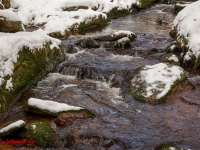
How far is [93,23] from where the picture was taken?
15539mm

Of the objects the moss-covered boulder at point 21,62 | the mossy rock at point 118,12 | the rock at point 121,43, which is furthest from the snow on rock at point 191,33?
the mossy rock at point 118,12

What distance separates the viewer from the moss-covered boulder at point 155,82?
714 centimetres

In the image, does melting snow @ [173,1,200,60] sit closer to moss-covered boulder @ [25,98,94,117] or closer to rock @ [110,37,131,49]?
rock @ [110,37,131,49]

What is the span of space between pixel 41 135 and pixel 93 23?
1128 cm

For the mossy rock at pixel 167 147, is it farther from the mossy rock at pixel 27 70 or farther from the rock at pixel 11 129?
the mossy rock at pixel 27 70

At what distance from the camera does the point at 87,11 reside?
51.9 ft

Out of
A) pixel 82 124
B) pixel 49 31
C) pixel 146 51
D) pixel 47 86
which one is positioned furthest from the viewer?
pixel 49 31

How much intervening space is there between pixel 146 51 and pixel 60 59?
3.64m

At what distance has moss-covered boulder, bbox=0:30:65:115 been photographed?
6820 mm

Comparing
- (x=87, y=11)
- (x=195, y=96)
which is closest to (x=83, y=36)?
(x=87, y=11)

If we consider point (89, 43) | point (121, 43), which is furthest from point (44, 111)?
point (121, 43)

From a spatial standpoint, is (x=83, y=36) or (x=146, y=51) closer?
(x=146, y=51)

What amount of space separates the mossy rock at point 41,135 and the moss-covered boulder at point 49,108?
809 mm

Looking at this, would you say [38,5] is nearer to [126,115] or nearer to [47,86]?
[47,86]
